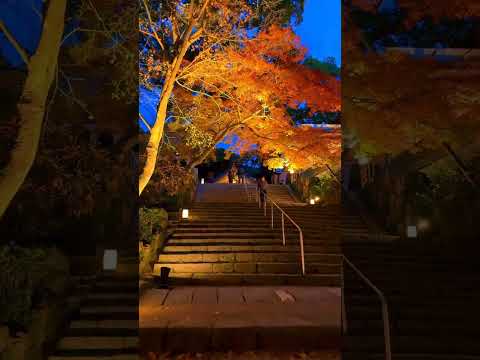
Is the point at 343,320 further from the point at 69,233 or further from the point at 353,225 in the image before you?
the point at 353,225

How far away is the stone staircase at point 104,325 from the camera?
559 centimetres

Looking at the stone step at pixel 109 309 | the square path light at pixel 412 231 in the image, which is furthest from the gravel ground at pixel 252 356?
the square path light at pixel 412 231

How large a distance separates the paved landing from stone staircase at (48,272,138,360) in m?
0.33

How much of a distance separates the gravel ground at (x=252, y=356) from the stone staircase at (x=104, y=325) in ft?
2.58

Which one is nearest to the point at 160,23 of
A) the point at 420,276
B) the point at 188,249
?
the point at 188,249

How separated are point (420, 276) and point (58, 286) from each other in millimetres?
6595

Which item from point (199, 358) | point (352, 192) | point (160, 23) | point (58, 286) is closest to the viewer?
point (199, 358)

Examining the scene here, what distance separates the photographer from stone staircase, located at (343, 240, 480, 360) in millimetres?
5461

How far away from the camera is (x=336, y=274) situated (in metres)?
9.37

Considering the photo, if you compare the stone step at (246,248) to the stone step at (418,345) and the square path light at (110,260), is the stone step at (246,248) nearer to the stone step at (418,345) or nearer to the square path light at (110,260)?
the square path light at (110,260)

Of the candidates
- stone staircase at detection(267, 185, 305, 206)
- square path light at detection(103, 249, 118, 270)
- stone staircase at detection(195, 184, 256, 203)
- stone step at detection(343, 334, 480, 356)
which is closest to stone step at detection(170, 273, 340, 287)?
square path light at detection(103, 249, 118, 270)

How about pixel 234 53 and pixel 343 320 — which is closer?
pixel 343 320

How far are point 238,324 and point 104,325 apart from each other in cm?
226

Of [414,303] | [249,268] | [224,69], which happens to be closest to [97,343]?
[249,268]
